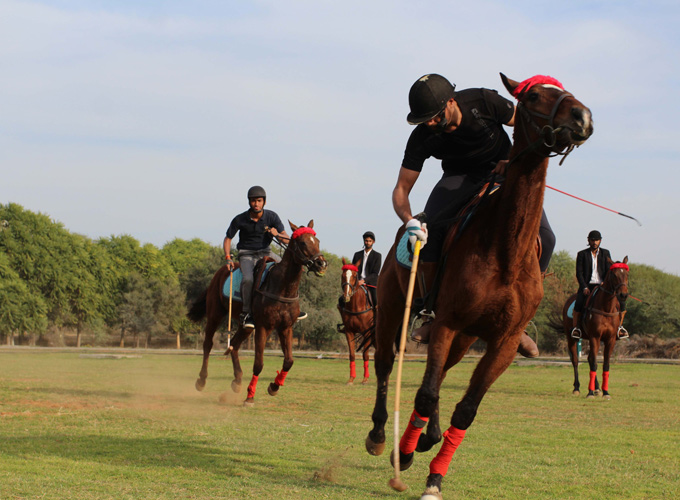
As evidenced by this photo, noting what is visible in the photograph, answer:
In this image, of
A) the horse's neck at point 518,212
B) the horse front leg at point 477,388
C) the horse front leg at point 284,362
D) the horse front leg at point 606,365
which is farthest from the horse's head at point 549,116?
the horse front leg at point 606,365

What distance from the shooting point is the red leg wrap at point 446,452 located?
5730 mm

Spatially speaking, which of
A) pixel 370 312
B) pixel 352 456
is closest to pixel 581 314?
pixel 370 312

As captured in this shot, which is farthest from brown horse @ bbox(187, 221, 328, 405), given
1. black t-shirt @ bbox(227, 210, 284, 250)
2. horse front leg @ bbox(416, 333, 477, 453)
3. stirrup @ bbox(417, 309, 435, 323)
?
stirrup @ bbox(417, 309, 435, 323)

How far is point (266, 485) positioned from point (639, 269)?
70.2m

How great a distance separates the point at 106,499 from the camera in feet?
18.0

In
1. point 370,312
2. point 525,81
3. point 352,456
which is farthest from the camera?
point 370,312

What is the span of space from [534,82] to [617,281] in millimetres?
12908

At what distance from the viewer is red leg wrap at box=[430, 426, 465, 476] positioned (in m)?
5.73

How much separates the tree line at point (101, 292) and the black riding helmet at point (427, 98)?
169 feet

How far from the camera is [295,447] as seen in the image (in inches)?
324

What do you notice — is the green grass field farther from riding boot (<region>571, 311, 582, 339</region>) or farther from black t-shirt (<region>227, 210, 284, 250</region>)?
black t-shirt (<region>227, 210, 284, 250</region>)

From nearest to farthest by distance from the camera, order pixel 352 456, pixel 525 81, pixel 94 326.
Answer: pixel 525 81 → pixel 352 456 → pixel 94 326

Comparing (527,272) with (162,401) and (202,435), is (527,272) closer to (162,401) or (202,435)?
(202,435)

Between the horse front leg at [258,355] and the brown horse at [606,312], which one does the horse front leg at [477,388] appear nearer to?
the horse front leg at [258,355]
